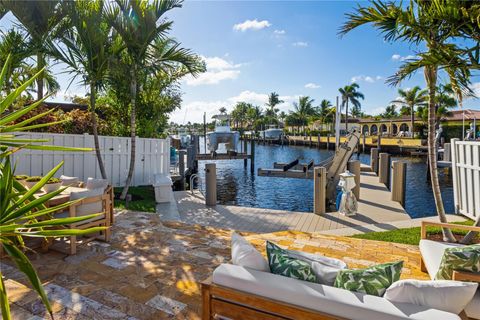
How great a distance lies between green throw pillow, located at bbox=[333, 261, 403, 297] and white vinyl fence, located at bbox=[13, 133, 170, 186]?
7739 mm

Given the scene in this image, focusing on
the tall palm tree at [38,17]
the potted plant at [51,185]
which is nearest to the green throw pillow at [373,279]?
the potted plant at [51,185]

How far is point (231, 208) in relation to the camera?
7.23 metres

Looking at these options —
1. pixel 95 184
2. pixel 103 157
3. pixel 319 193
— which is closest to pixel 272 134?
pixel 103 157

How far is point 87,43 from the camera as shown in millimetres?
6703

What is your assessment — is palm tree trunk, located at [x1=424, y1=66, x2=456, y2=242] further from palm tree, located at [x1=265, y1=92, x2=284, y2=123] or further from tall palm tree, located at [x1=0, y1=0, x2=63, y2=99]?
palm tree, located at [x1=265, y1=92, x2=284, y2=123]

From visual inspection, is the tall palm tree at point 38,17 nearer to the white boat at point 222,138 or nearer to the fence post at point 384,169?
the fence post at point 384,169

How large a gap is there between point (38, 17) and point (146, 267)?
7282 millimetres

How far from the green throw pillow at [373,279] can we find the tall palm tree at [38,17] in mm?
8115

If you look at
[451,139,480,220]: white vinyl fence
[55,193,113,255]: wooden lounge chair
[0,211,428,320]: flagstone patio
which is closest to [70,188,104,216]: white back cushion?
[55,193,113,255]: wooden lounge chair

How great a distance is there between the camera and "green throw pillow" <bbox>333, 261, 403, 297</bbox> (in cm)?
188

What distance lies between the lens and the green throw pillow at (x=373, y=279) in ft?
6.15

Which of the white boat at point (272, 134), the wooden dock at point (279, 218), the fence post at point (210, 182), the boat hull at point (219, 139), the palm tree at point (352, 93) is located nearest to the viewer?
the wooden dock at point (279, 218)

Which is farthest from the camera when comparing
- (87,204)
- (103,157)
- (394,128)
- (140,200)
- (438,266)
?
(394,128)

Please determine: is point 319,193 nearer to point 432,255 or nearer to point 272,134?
point 432,255
